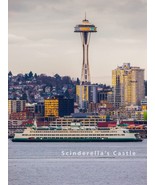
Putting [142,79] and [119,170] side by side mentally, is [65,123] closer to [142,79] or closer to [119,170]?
[142,79]
